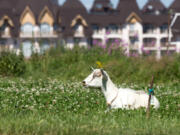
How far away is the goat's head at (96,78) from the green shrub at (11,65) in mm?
12260

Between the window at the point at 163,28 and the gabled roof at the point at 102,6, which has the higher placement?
the gabled roof at the point at 102,6

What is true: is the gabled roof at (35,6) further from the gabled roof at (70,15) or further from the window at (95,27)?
the window at (95,27)

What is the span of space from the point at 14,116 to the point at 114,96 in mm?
2507

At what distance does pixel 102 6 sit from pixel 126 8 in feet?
17.2

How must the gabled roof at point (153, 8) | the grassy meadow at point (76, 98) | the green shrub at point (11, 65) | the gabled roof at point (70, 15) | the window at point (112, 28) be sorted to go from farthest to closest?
the gabled roof at point (153, 8) < the window at point (112, 28) < the gabled roof at point (70, 15) < the green shrub at point (11, 65) < the grassy meadow at point (76, 98)

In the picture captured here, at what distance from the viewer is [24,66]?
2262 cm

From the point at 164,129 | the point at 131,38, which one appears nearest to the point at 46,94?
the point at 164,129

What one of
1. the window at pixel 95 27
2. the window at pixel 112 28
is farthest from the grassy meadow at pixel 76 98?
the window at pixel 95 27

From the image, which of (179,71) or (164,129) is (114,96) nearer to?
(164,129)

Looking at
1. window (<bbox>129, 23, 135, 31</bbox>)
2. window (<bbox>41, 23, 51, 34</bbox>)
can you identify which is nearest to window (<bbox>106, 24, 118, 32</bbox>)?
window (<bbox>129, 23, 135, 31</bbox>)

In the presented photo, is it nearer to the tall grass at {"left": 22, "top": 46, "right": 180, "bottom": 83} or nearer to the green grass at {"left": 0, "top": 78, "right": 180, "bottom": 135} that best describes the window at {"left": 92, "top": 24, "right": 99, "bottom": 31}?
the tall grass at {"left": 22, "top": 46, "right": 180, "bottom": 83}

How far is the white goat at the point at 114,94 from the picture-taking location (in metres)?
9.86

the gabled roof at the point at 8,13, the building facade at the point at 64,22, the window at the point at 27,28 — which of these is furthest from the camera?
the window at the point at 27,28

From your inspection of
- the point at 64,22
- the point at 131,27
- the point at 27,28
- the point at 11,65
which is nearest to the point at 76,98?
the point at 11,65
